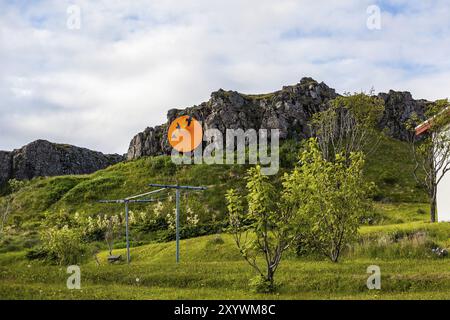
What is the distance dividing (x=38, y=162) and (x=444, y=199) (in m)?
89.9

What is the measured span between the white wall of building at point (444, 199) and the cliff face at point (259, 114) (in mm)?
40953

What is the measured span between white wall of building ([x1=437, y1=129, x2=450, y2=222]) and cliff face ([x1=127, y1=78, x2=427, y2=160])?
40953 mm

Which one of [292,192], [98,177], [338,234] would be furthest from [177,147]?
[292,192]

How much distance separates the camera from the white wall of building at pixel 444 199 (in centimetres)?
3788

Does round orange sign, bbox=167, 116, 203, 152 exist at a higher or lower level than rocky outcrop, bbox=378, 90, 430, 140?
lower

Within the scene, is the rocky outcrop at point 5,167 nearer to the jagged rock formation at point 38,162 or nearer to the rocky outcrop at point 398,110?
the jagged rock formation at point 38,162

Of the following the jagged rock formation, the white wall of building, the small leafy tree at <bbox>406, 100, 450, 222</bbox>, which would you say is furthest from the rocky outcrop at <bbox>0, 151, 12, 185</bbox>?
the white wall of building

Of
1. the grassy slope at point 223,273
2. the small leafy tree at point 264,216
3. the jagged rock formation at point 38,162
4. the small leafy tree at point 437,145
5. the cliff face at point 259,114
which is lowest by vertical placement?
the grassy slope at point 223,273

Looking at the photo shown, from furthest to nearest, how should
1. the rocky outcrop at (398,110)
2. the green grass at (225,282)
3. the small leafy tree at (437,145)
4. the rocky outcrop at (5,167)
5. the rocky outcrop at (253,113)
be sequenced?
the rocky outcrop at (5,167) → the rocky outcrop at (398,110) → the rocky outcrop at (253,113) → the small leafy tree at (437,145) → the green grass at (225,282)

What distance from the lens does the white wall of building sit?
37.9 m

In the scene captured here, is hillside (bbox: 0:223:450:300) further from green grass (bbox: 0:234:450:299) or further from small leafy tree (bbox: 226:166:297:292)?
small leafy tree (bbox: 226:166:297:292)

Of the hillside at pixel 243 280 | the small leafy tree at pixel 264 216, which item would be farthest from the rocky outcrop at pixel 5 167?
the small leafy tree at pixel 264 216

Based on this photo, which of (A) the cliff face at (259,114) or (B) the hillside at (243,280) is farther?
(A) the cliff face at (259,114)

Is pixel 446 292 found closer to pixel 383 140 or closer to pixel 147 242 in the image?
pixel 147 242
